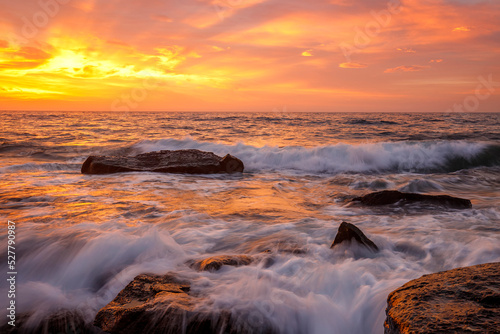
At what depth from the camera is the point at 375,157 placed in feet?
41.8

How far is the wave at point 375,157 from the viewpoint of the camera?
1186 cm

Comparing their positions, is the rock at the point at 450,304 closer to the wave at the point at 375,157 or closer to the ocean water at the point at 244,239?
the ocean water at the point at 244,239

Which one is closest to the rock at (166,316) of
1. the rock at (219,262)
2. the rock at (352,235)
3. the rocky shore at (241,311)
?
the rocky shore at (241,311)

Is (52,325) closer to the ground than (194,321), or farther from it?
closer to the ground

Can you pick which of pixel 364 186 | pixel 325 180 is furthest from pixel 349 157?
pixel 364 186

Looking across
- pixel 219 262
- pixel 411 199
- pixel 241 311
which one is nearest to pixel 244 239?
pixel 219 262

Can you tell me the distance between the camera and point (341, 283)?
3.11 m

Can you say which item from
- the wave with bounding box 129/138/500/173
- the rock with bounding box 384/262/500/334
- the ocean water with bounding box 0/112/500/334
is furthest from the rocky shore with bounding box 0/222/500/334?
the wave with bounding box 129/138/500/173

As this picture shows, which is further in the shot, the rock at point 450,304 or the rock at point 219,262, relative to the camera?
the rock at point 219,262

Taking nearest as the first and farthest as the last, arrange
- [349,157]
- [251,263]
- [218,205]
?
[251,263] → [218,205] → [349,157]

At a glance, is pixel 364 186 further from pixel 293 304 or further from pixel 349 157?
pixel 293 304

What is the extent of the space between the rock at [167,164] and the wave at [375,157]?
5.26ft

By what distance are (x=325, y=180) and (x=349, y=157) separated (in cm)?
388

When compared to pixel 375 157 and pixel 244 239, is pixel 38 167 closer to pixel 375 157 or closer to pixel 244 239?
pixel 244 239
